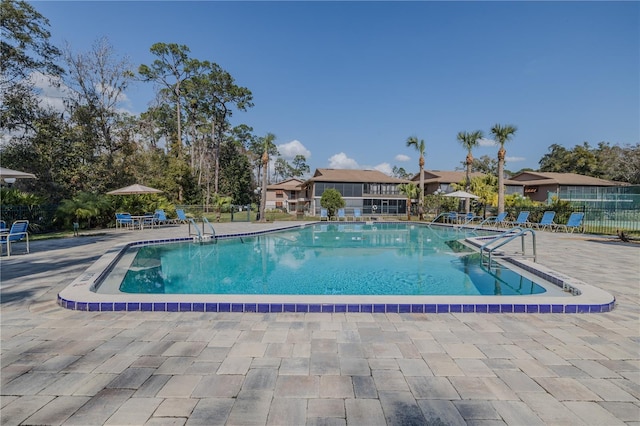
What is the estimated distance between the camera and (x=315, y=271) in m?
7.55

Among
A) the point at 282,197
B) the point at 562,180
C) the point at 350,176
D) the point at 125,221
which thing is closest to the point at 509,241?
the point at 125,221

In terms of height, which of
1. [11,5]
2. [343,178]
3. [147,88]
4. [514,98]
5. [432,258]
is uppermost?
[147,88]

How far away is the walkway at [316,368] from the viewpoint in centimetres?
195

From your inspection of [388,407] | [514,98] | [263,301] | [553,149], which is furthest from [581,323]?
[553,149]

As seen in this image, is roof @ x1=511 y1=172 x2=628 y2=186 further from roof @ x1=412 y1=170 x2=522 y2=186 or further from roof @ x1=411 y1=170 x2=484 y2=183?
roof @ x1=411 y1=170 x2=484 y2=183

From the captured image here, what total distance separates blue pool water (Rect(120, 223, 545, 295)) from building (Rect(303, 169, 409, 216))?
74.2 ft

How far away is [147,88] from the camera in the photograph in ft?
94.8

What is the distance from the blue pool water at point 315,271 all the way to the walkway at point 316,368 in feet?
6.74

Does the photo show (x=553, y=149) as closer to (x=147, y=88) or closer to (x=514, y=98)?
(x=514, y=98)

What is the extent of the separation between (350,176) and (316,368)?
33438mm

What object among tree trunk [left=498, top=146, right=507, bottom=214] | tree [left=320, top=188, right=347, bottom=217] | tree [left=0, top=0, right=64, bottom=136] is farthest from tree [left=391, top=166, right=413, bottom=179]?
tree [left=0, top=0, right=64, bottom=136]

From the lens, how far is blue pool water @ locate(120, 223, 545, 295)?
5883mm

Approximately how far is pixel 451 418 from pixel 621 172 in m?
41.0

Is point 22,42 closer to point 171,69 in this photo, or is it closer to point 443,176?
point 171,69
